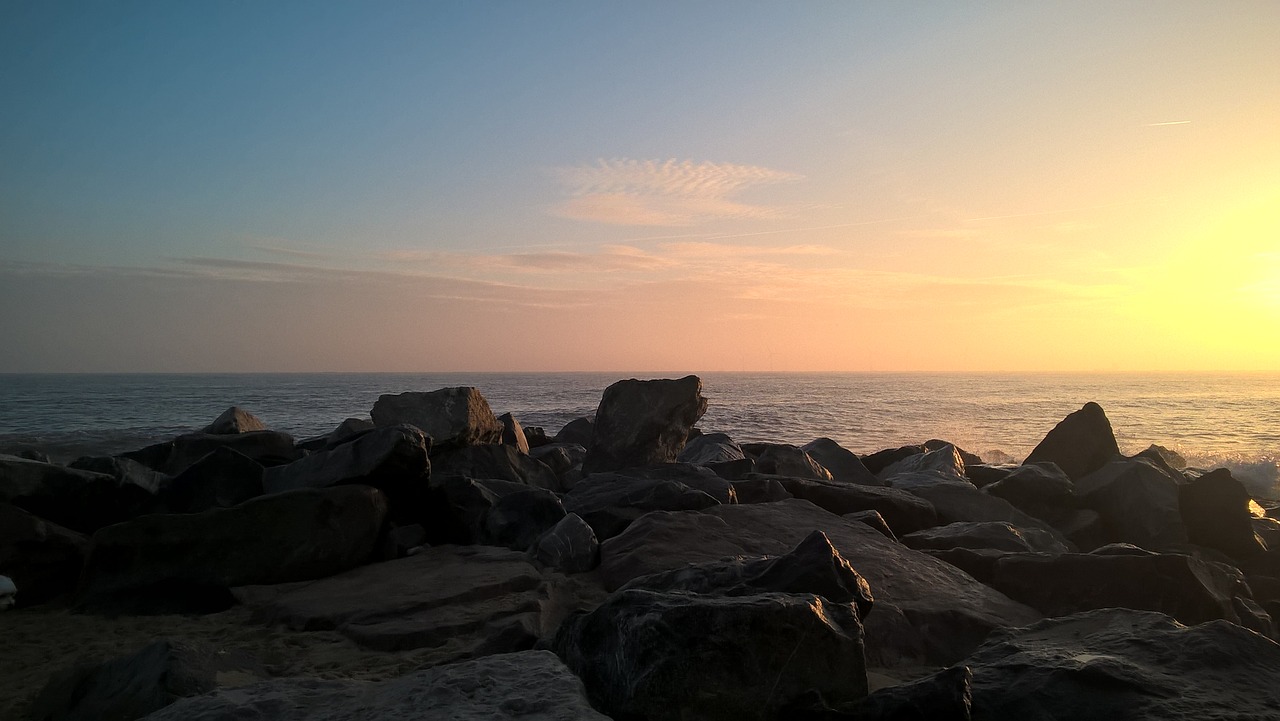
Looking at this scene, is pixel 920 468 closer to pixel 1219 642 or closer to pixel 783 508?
pixel 783 508

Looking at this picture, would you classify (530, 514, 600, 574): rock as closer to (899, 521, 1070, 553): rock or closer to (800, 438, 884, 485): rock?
(899, 521, 1070, 553): rock

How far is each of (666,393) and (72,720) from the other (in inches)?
328

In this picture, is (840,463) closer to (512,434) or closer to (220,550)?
(512,434)

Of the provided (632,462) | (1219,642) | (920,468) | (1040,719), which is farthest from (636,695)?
(920,468)

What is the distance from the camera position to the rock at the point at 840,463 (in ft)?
37.2

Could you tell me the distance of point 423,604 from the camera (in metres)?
4.71

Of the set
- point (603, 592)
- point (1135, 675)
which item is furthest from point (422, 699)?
point (1135, 675)

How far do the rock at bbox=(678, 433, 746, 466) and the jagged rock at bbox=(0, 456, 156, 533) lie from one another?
634cm

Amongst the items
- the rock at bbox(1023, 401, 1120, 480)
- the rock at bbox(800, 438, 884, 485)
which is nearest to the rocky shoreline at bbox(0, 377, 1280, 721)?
the rock at bbox(800, 438, 884, 485)

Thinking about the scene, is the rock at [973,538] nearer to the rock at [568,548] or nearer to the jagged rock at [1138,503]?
the jagged rock at [1138,503]

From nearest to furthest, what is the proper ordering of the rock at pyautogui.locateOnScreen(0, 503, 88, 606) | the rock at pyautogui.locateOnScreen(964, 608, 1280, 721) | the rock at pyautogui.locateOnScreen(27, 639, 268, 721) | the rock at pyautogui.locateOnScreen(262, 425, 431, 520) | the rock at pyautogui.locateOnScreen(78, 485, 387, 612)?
the rock at pyautogui.locateOnScreen(964, 608, 1280, 721) < the rock at pyautogui.locateOnScreen(27, 639, 268, 721) < the rock at pyautogui.locateOnScreen(78, 485, 387, 612) < the rock at pyautogui.locateOnScreen(0, 503, 88, 606) < the rock at pyautogui.locateOnScreen(262, 425, 431, 520)

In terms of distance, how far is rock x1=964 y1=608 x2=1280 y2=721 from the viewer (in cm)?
283

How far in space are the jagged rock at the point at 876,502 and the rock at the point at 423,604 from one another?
3.56 m

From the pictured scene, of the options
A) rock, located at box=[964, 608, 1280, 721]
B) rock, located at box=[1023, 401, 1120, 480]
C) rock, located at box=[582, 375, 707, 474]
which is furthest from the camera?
rock, located at box=[1023, 401, 1120, 480]
